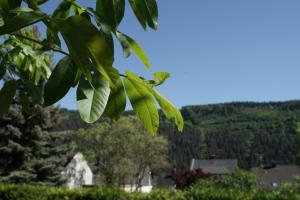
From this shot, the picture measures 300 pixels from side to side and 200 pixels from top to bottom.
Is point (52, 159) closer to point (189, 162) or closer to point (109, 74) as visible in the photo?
point (109, 74)

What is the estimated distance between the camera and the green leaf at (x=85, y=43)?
690mm

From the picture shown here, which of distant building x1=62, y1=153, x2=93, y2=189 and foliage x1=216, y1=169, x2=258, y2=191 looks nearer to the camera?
foliage x1=216, y1=169, x2=258, y2=191

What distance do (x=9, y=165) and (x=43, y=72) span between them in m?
23.9

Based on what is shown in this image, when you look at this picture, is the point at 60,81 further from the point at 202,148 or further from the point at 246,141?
the point at 246,141

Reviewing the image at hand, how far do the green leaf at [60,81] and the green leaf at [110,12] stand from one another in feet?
0.38

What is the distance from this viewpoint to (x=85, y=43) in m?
0.69

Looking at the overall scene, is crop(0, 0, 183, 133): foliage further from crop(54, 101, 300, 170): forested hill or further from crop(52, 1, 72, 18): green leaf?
crop(54, 101, 300, 170): forested hill

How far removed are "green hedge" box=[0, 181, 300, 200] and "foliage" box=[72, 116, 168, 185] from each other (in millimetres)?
26996

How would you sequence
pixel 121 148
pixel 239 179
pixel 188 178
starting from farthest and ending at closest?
pixel 121 148
pixel 188 178
pixel 239 179

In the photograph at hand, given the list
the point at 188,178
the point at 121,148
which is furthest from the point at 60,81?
the point at 121,148

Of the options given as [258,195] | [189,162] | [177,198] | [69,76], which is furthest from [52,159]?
[189,162]

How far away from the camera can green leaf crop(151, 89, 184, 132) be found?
1.11m

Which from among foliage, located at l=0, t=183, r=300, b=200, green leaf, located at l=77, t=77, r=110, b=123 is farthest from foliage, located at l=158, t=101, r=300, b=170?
green leaf, located at l=77, t=77, r=110, b=123

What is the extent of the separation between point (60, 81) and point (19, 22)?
0.55 feet
